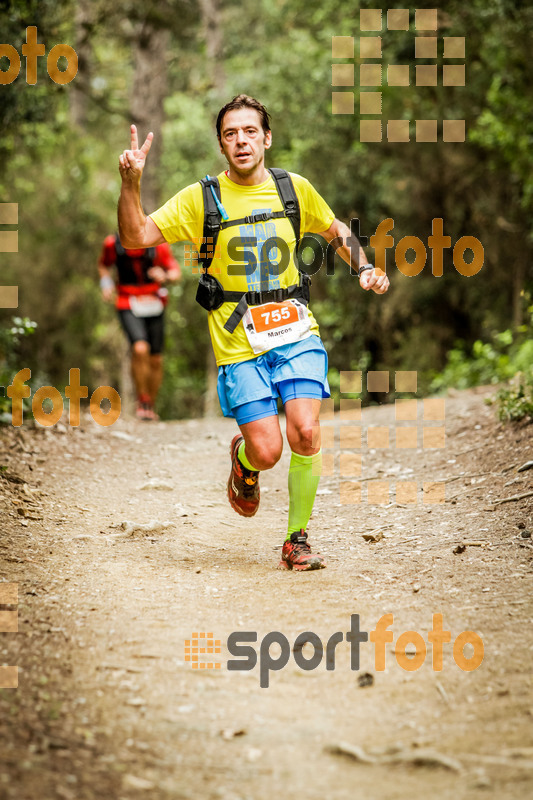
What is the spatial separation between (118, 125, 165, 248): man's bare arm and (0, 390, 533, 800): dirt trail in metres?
1.77

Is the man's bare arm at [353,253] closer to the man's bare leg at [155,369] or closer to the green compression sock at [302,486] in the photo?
the green compression sock at [302,486]

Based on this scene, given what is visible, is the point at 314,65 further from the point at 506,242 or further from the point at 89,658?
the point at 89,658

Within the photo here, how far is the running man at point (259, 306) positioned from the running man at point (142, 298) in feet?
16.1

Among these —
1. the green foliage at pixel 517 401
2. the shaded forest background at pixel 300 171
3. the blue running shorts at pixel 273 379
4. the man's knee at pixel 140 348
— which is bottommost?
the blue running shorts at pixel 273 379

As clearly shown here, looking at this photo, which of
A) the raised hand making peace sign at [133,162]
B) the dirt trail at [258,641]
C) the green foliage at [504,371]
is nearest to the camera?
the dirt trail at [258,641]

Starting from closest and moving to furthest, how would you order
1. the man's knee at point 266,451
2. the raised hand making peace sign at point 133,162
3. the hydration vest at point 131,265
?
the raised hand making peace sign at point 133,162 → the man's knee at point 266,451 → the hydration vest at point 131,265

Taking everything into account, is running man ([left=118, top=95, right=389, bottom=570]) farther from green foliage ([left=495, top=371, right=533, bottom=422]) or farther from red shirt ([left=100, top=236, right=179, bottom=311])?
red shirt ([left=100, top=236, right=179, bottom=311])

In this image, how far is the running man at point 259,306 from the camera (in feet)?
15.1

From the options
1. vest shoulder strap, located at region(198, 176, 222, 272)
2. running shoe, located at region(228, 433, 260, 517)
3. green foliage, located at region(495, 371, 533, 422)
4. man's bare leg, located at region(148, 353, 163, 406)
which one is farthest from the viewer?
man's bare leg, located at region(148, 353, 163, 406)

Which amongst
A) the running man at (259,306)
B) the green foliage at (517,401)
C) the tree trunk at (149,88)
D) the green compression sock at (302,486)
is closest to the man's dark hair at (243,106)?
the running man at (259,306)

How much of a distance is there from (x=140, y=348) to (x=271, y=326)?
572cm

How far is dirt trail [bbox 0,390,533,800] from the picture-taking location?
2.63m

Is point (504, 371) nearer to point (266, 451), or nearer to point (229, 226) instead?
point (266, 451)

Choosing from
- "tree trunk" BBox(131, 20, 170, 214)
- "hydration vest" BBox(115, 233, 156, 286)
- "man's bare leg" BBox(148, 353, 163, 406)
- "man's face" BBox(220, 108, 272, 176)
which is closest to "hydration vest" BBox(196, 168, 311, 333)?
"man's face" BBox(220, 108, 272, 176)
